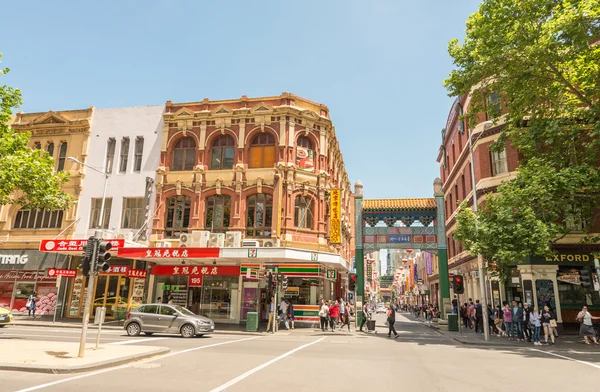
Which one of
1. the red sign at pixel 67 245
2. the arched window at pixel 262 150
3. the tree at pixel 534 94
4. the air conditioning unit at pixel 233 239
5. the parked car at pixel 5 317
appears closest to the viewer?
the tree at pixel 534 94

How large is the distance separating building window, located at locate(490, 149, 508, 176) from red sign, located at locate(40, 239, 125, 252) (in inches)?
909

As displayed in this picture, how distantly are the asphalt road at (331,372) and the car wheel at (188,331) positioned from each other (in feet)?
11.2

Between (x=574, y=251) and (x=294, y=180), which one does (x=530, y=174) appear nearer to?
(x=574, y=251)

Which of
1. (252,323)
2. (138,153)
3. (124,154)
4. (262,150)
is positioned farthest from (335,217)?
(124,154)

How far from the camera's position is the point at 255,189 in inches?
1038

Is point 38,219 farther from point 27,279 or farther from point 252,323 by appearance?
point 252,323

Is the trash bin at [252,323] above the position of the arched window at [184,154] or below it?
below

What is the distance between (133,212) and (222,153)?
24.6 feet

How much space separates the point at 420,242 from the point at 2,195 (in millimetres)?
23710

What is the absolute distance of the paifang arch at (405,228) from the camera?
27.2 meters

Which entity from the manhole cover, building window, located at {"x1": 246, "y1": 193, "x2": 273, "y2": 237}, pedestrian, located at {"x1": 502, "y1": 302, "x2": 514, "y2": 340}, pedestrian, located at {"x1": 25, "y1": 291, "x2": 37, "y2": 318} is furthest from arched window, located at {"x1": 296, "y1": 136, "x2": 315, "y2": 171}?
pedestrian, located at {"x1": 25, "y1": 291, "x2": 37, "y2": 318}

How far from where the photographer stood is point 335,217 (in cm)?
2683

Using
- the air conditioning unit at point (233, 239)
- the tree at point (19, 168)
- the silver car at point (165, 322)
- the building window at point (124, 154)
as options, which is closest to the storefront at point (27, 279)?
the building window at point (124, 154)

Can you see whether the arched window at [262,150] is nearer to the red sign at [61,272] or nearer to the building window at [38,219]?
the red sign at [61,272]
